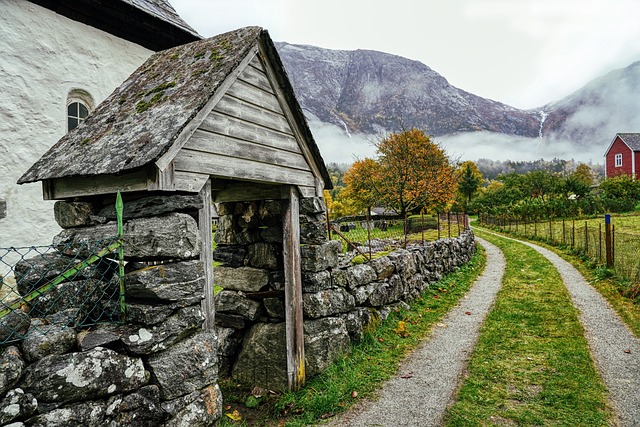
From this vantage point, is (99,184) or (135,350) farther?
(99,184)

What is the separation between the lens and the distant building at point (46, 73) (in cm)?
808

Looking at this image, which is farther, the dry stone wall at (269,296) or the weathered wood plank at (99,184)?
the dry stone wall at (269,296)

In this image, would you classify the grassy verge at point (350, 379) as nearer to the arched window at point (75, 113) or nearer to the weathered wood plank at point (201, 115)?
the weathered wood plank at point (201, 115)

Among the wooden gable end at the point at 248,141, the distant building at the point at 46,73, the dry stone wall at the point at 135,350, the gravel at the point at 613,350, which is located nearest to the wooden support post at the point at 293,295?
the wooden gable end at the point at 248,141

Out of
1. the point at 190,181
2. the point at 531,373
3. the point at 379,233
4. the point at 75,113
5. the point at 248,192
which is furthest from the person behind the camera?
the point at 379,233

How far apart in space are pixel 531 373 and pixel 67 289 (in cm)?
630

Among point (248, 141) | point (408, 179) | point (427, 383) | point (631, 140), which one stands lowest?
point (427, 383)

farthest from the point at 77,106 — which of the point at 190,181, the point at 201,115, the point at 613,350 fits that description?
the point at 613,350

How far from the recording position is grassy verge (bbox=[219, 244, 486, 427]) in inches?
201

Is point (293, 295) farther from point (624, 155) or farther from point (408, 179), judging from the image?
point (624, 155)

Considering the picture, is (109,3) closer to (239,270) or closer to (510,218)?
(239,270)

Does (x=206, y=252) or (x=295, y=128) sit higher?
(x=295, y=128)

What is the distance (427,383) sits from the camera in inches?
225

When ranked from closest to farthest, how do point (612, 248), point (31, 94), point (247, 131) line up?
point (247, 131)
point (31, 94)
point (612, 248)
